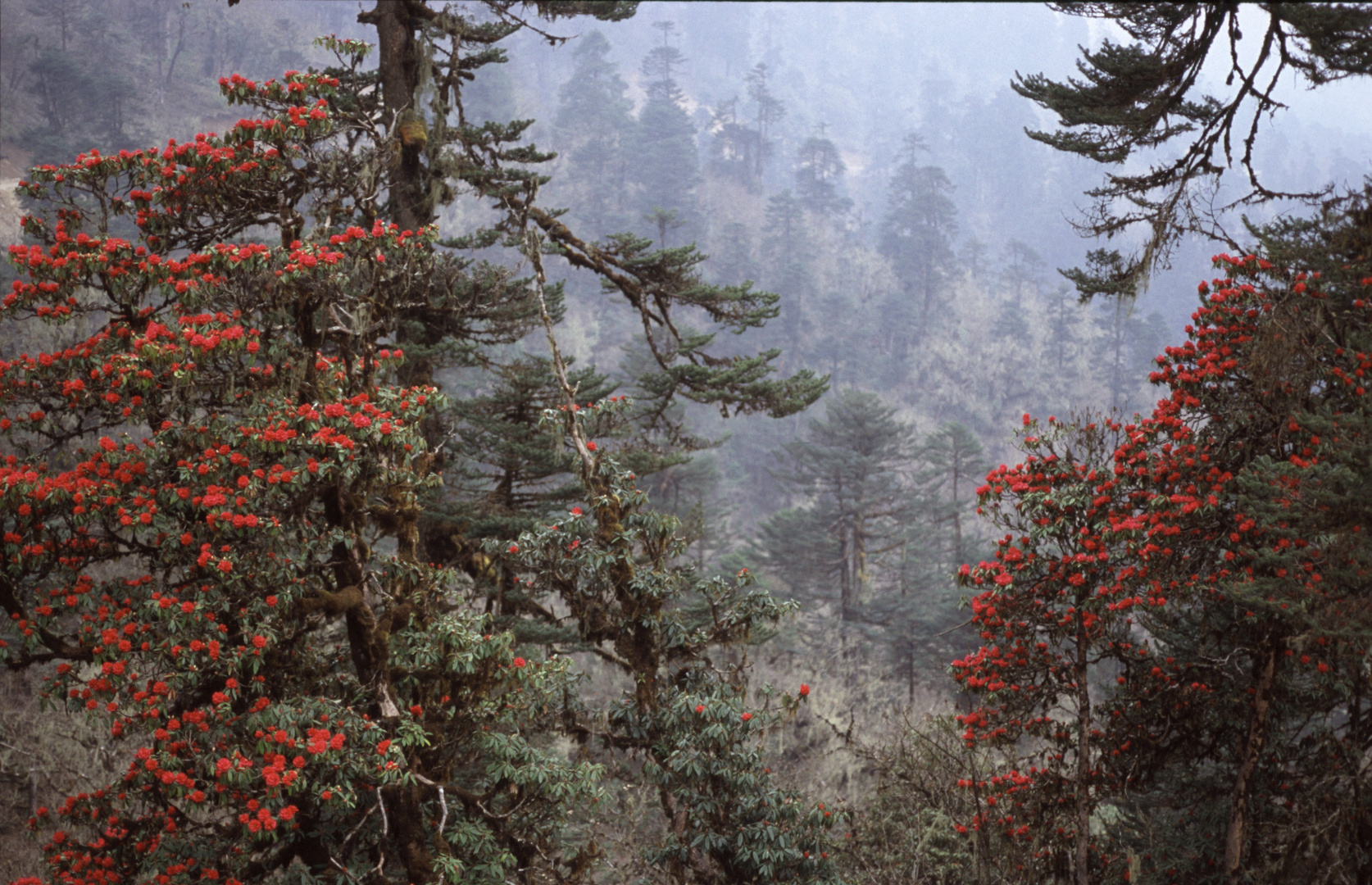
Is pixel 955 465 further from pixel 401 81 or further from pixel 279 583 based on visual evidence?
pixel 279 583

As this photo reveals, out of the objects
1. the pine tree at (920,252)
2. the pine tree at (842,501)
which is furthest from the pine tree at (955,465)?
the pine tree at (920,252)

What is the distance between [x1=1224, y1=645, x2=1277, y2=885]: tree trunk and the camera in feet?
21.3

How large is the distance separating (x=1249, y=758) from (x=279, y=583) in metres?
7.28

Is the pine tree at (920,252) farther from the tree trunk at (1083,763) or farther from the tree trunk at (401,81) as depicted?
the tree trunk at (1083,763)

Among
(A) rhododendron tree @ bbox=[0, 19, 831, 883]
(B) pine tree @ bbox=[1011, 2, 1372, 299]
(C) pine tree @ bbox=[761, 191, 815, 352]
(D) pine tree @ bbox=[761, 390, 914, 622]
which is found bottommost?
(D) pine tree @ bbox=[761, 390, 914, 622]

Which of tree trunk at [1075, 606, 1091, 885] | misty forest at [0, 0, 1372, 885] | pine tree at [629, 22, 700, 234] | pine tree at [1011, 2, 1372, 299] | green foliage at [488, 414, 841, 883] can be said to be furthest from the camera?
pine tree at [629, 22, 700, 234]

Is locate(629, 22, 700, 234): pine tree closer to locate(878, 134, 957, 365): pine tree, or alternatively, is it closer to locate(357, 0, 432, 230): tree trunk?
locate(878, 134, 957, 365): pine tree

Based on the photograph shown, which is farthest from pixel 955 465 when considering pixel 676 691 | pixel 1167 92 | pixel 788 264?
pixel 676 691

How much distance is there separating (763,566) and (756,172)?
39738 mm

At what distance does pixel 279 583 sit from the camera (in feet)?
17.1

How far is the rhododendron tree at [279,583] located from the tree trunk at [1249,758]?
3449 mm

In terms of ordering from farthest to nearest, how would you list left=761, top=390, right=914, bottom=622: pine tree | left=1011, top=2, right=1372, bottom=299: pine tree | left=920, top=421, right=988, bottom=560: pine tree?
left=920, top=421, right=988, bottom=560: pine tree → left=761, top=390, right=914, bottom=622: pine tree → left=1011, top=2, right=1372, bottom=299: pine tree

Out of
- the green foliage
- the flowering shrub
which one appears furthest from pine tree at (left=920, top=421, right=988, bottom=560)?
the flowering shrub

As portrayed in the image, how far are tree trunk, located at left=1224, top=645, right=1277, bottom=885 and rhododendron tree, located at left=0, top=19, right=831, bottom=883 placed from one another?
345cm
